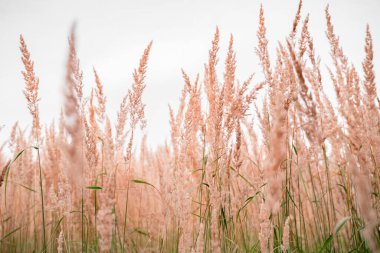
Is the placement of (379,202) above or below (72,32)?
below

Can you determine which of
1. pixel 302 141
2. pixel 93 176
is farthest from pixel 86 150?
pixel 302 141

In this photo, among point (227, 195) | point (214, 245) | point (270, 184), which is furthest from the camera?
point (227, 195)

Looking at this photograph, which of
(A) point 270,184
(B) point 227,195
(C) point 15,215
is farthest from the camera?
(C) point 15,215

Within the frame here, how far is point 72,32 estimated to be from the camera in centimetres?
117

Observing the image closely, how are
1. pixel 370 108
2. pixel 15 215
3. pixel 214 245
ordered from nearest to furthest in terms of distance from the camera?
pixel 214 245 → pixel 370 108 → pixel 15 215

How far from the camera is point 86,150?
1836mm

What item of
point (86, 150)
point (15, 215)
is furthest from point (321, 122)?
point (15, 215)

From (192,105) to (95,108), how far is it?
2.43ft

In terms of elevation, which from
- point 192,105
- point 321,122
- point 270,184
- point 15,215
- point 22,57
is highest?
point 22,57

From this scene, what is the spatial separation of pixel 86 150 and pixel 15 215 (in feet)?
6.96

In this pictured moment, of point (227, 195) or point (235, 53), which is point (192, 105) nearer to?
point (235, 53)

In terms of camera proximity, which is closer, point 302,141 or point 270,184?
point 270,184

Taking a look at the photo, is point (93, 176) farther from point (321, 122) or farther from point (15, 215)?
point (15, 215)

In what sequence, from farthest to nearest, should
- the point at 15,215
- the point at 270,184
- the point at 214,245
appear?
the point at 15,215, the point at 214,245, the point at 270,184
